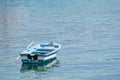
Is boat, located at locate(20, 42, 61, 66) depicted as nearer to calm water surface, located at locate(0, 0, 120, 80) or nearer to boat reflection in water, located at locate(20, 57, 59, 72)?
boat reflection in water, located at locate(20, 57, 59, 72)

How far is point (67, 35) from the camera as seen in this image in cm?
7138

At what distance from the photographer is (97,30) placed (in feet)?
249

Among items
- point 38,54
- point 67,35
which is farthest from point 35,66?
point 67,35

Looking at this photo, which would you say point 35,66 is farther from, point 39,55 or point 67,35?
point 67,35

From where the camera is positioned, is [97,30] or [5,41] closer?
[5,41]

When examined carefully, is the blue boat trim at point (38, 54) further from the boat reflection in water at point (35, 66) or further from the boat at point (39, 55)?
the boat reflection in water at point (35, 66)

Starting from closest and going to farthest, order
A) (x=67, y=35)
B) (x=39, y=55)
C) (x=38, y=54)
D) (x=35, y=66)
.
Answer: (x=39, y=55) < (x=38, y=54) < (x=35, y=66) < (x=67, y=35)

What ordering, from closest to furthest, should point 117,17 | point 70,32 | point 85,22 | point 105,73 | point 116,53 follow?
1. point 105,73
2. point 116,53
3. point 70,32
4. point 85,22
5. point 117,17

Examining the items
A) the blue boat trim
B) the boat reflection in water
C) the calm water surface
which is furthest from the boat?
the calm water surface

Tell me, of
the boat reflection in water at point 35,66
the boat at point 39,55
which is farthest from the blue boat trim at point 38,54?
the boat reflection in water at point 35,66

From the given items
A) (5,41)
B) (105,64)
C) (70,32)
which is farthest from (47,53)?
(70,32)

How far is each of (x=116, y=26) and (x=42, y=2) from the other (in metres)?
46.8

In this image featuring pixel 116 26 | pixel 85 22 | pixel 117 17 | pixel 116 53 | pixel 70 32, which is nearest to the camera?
pixel 116 53

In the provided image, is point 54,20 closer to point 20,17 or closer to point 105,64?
point 20,17
